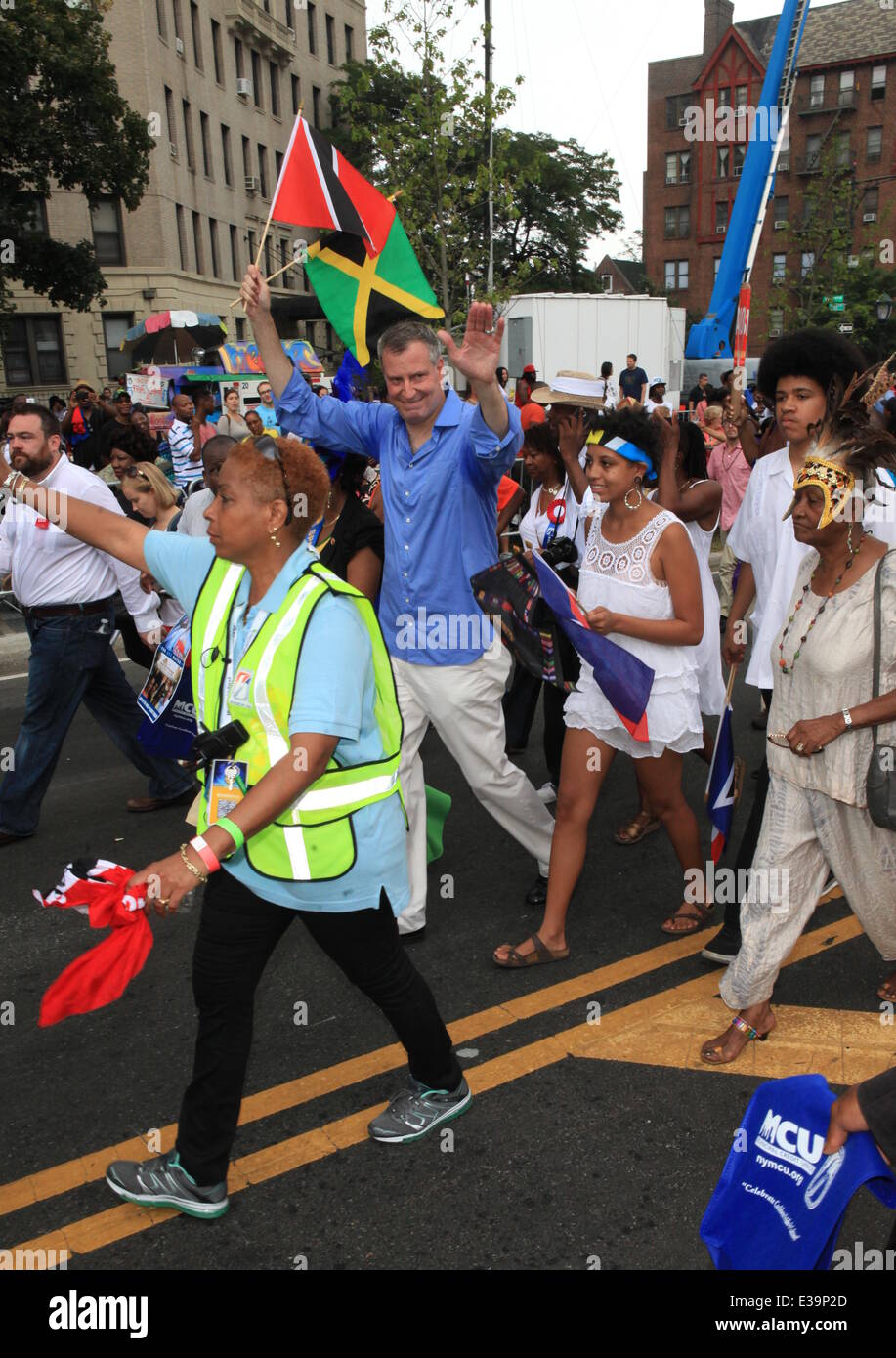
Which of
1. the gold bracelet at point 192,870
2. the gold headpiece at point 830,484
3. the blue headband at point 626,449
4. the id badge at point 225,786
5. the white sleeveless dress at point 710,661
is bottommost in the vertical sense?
the white sleeveless dress at point 710,661

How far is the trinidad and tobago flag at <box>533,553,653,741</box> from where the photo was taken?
3.87 m

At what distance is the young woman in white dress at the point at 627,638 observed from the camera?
12.8 ft

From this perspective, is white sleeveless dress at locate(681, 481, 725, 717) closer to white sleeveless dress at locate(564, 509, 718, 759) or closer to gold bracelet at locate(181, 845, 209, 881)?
white sleeveless dress at locate(564, 509, 718, 759)

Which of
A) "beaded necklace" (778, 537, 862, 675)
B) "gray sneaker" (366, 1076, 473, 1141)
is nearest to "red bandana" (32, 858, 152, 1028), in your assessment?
"gray sneaker" (366, 1076, 473, 1141)

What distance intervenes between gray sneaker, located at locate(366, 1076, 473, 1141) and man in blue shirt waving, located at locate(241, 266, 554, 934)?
42.0 inches

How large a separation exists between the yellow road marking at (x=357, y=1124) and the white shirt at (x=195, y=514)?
3.25 meters

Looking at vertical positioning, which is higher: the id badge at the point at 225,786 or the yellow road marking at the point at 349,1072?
the id badge at the point at 225,786

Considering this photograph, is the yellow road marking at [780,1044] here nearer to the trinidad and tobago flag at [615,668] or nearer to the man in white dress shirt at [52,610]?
the trinidad and tobago flag at [615,668]

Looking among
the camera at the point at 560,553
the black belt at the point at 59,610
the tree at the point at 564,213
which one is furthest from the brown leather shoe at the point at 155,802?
the tree at the point at 564,213

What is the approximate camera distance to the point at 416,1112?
311cm

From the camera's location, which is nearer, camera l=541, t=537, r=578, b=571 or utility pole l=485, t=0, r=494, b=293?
camera l=541, t=537, r=578, b=571

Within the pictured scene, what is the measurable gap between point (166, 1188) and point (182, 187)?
1567 inches

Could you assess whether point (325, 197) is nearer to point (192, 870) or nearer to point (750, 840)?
point (750, 840)

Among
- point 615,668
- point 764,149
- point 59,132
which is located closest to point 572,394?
point 615,668
